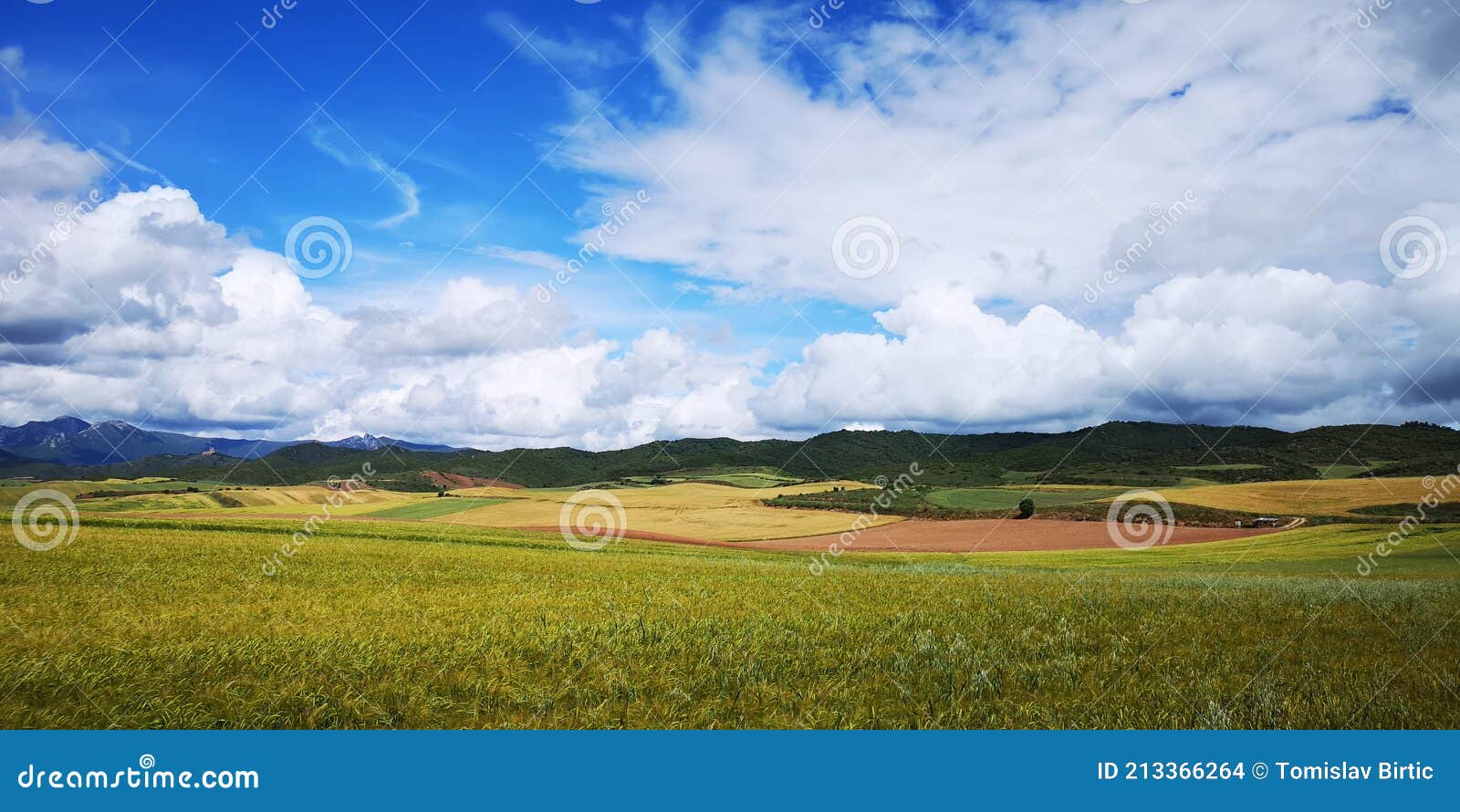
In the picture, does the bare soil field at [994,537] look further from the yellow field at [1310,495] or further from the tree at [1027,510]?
the yellow field at [1310,495]

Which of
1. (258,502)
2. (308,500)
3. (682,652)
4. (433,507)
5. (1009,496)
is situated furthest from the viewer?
(308,500)

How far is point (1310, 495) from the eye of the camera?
76000 millimetres

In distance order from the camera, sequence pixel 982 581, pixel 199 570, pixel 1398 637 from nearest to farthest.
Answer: pixel 1398 637, pixel 199 570, pixel 982 581

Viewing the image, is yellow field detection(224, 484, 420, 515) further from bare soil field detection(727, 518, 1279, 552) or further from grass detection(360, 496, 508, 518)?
bare soil field detection(727, 518, 1279, 552)

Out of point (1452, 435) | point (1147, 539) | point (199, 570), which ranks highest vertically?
point (1452, 435)

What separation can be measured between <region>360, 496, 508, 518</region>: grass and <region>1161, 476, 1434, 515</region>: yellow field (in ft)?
304

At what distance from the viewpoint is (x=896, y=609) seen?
1494 cm

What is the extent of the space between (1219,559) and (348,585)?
4907 cm

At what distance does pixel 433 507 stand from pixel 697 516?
41.8 meters

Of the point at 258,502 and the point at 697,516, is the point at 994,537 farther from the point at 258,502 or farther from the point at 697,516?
the point at 258,502

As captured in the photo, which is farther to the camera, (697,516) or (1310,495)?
(697,516)

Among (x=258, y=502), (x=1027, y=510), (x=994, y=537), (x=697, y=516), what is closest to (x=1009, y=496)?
(x=1027, y=510)

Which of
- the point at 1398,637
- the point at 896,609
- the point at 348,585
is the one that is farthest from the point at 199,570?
the point at 1398,637

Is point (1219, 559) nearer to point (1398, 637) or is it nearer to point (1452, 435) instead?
point (1398, 637)
